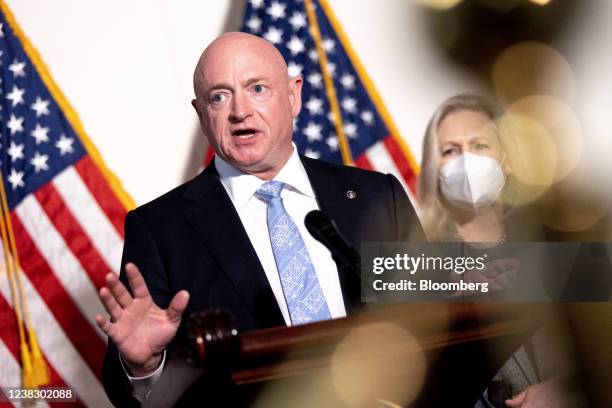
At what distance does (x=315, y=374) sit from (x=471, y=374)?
275mm

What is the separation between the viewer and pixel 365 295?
107 centimetres

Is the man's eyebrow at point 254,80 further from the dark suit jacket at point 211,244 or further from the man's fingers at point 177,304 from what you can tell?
the man's fingers at point 177,304

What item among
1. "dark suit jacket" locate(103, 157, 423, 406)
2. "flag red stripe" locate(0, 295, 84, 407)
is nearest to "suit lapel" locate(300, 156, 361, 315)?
"dark suit jacket" locate(103, 157, 423, 406)

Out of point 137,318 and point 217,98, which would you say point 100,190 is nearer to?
point 217,98

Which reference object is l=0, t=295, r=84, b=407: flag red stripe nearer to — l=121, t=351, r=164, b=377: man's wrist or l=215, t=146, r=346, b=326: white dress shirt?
l=215, t=146, r=346, b=326: white dress shirt

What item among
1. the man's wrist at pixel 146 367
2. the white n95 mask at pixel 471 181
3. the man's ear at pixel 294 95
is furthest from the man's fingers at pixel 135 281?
the white n95 mask at pixel 471 181

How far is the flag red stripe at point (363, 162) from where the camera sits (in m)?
2.42

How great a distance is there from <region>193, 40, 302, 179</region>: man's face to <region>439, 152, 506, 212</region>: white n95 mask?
27.3 inches

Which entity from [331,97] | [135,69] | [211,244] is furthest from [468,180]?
[135,69]

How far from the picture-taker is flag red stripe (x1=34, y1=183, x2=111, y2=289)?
2209 millimetres

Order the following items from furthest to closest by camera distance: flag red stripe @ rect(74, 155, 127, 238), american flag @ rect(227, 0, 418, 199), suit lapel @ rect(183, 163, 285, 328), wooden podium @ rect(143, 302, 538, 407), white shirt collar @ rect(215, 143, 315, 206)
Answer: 1. american flag @ rect(227, 0, 418, 199)
2. flag red stripe @ rect(74, 155, 127, 238)
3. white shirt collar @ rect(215, 143, 315, 206)
4. suit lapel @ rect(183, 163, 285, 328)
5. wooden podium @ rect(143, 302, 538, 407)

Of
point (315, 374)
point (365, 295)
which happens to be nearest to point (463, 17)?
point (365, 295)

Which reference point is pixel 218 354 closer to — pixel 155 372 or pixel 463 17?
pixel 155 372

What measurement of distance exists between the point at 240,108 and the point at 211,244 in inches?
10.8
